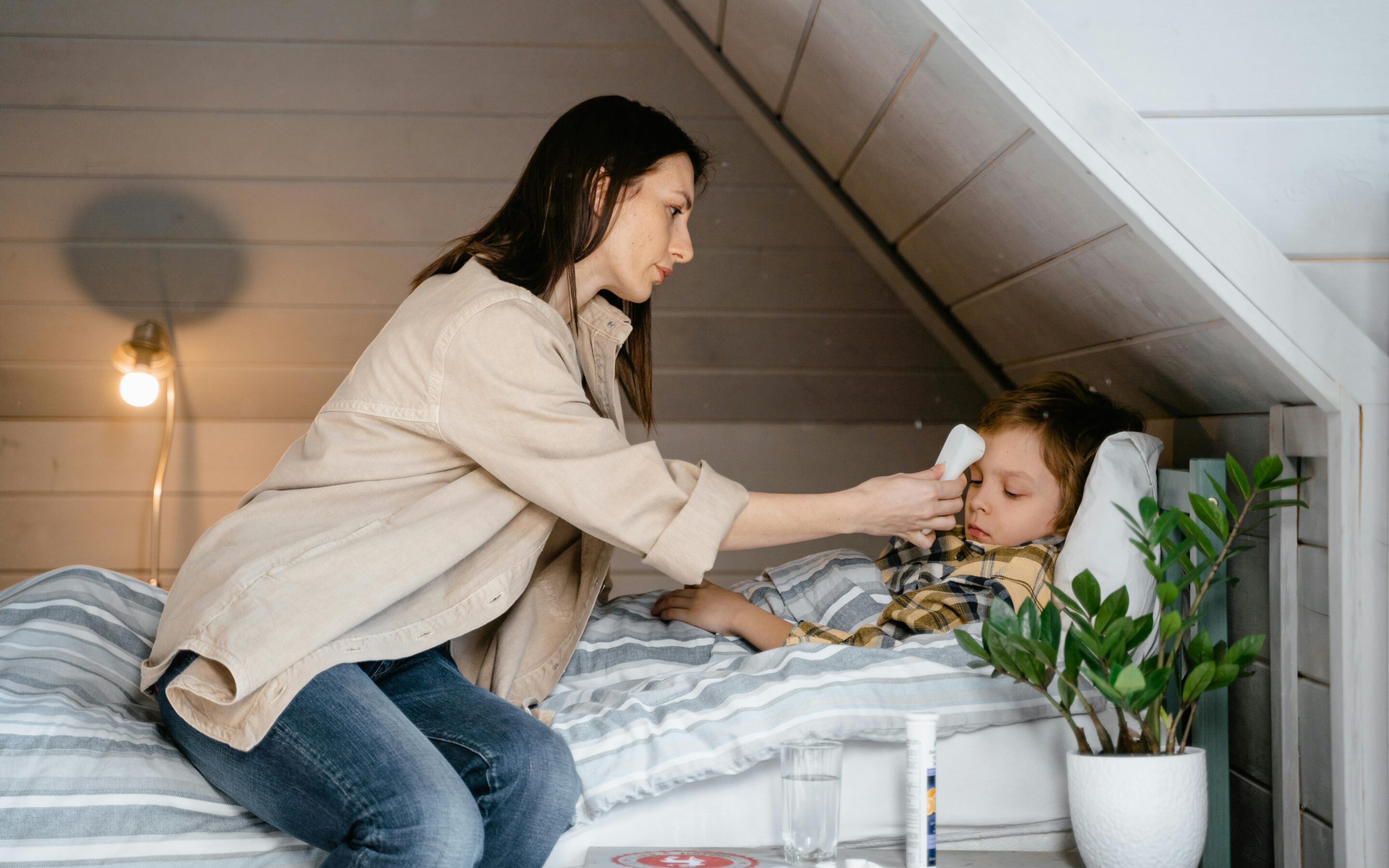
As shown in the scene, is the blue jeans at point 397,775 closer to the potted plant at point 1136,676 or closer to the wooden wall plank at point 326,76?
the potted plant at point 1136,676

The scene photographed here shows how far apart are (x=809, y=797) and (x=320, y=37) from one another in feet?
6.39

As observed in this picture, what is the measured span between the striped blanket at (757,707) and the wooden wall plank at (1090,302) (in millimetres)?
498

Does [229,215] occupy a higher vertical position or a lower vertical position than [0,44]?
lower

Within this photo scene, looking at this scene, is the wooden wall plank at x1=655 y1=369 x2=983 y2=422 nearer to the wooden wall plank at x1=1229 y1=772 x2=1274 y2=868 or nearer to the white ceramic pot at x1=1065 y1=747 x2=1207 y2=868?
the wooden wall plank at x1=1229 y1=772 x2=1274 y2=868

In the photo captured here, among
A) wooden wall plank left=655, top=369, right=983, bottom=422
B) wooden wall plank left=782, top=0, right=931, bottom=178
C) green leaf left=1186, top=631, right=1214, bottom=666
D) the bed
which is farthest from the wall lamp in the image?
green leaf left=1186, top=631, right=1214, bottom=666

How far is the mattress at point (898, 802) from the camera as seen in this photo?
3.89 feet

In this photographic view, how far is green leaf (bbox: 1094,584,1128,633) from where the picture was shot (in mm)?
1070

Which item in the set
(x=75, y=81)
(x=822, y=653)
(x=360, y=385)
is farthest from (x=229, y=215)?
(x=822, y=653)

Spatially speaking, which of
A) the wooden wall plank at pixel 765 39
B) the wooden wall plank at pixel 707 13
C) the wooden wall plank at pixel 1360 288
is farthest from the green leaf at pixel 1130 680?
the wooden wall plank at pixel 707 13

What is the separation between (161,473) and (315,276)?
586 mm

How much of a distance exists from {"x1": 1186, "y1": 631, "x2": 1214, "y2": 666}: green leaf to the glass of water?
40 centimetres

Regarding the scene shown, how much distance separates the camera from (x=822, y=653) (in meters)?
1.28

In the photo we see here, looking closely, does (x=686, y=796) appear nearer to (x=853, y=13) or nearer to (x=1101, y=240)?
(x=1101, y=240)

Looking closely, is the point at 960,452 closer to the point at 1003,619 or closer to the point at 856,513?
the point at 856,513
